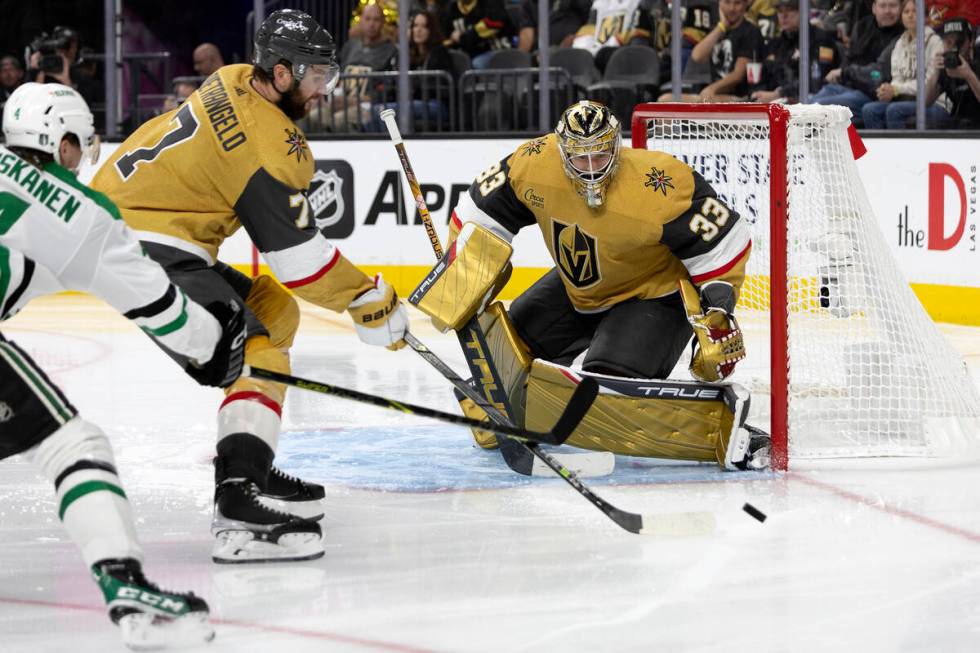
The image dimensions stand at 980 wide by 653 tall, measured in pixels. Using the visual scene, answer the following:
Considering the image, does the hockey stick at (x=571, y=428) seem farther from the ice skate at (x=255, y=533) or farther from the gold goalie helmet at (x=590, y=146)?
the gold goalie helmet at (x=590, y=146)

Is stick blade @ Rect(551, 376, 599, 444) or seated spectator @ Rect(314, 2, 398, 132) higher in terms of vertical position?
seated spectator @ Rect(314, 2, 398, 132)

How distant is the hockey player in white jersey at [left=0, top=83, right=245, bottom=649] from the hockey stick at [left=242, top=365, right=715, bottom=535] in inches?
18.4

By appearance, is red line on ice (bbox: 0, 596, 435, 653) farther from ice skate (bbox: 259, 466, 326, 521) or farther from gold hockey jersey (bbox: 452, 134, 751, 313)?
gold hockey jersey (bbox: 452, 134, 751, 313)

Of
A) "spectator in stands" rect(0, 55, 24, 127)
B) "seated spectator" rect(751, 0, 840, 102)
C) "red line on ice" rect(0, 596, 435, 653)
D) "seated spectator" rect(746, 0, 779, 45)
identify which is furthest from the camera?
"spectator in stands" rect(0, 55, 24, 127)

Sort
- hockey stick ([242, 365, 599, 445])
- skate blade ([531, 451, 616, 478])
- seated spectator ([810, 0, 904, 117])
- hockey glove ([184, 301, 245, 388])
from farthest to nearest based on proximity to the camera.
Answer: seated spectator ([810, 0, 904, 117]) → skate blade ([531, 451, 616, 478]) → hockey stick ([242, 365, 599, 445]) → hockey glove ([184, 301, 245, 388])

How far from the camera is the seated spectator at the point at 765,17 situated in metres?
6.95

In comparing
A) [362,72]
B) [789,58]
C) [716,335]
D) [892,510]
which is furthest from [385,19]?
[892,510]

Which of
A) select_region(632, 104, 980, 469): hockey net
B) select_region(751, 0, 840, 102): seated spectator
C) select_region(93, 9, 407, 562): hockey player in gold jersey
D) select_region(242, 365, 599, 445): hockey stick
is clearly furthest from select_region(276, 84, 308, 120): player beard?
select_region(751, 0, 840, 102): seated spectator

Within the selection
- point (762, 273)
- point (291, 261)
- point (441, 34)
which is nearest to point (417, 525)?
point (291, 261)

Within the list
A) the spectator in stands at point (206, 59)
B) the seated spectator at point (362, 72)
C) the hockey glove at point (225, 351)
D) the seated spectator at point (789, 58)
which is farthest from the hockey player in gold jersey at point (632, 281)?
the spectator in stands at point (206, 59)

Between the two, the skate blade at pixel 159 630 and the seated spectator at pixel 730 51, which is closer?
the skate blade at pixel 159 630

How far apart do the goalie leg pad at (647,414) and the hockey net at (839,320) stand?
0.44 feet

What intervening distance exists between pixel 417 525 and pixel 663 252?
1.01m

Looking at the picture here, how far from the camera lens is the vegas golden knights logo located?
3715 mm
